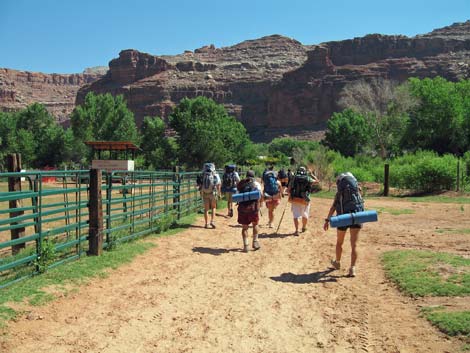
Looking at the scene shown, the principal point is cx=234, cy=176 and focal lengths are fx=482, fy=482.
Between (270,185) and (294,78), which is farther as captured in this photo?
(294,78)

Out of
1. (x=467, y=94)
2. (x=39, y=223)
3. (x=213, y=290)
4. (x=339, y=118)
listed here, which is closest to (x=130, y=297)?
(x=213, y=290)

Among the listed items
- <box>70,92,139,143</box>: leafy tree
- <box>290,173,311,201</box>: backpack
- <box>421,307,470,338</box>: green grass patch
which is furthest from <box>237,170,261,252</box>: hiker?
<box>70,92,139,143</box>: leafy tree

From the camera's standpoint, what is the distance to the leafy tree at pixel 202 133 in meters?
57.4

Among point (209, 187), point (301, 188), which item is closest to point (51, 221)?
point (209, 187)

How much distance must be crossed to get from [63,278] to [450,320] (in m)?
5.27

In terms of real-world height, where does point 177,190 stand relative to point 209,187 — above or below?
below

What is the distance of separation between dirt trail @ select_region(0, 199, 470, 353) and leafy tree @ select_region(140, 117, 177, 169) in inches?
2026

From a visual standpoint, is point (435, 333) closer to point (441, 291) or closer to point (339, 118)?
point (441, 291)

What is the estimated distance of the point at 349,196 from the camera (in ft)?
26.8

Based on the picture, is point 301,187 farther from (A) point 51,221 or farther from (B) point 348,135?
(B) point 348,135

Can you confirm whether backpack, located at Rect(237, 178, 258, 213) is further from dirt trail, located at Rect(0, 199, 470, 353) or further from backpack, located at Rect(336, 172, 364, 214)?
backpack, located at Rect(336, 172, 364, 214)

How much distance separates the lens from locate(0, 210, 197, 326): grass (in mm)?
5982

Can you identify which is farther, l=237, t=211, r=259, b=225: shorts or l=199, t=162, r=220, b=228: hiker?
l=199, t=162, r=220, b=228: hiker

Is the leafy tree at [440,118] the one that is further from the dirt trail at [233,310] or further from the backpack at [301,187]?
the dirt trail at [233,310]
